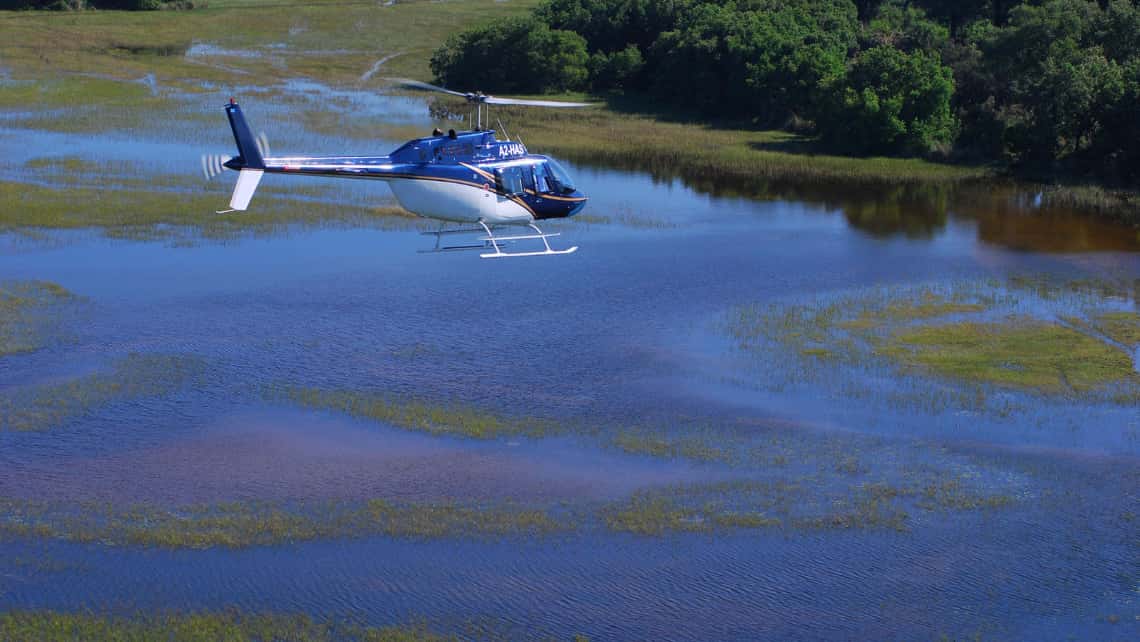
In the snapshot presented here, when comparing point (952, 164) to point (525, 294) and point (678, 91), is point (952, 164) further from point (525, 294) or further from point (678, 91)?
point (525, 294)

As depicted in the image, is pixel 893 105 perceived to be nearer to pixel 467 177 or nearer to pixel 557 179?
pixel 557 179

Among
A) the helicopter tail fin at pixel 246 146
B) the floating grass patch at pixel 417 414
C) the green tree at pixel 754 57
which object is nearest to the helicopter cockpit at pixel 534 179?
the helicopter tail fin at pixel 246 146

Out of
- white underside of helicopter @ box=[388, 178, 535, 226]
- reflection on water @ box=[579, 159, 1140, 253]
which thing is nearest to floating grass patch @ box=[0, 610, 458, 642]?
white underside of helicopter @ box=[388, 178, 535, 226]

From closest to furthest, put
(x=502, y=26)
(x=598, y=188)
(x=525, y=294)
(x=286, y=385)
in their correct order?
(x=286, y=385), (x=525, y=294), (x=598, y=188), (x=502, y=26)

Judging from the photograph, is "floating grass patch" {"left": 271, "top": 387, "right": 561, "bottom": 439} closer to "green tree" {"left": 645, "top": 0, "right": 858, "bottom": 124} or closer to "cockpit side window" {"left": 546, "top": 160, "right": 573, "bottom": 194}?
"cockpit side window" {"left": 546, "top": 160, "right": 573, "bottom": 194}

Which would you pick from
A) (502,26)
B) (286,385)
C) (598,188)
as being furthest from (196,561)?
(502,26)

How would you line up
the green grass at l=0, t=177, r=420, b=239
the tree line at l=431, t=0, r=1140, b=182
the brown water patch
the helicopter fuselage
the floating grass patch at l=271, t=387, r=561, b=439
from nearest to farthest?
the brown water patch
the floating grass patch at l=271, t=387, r=561, b=439
the helicopter fuselage
the green grass at l=0, t=177, r=420, b=239
the tree line at l=431, t=0, r=1140, b=182

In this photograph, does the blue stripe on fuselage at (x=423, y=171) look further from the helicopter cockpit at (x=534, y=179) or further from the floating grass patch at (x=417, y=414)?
the floating grass patch at (x=417, y=414)
